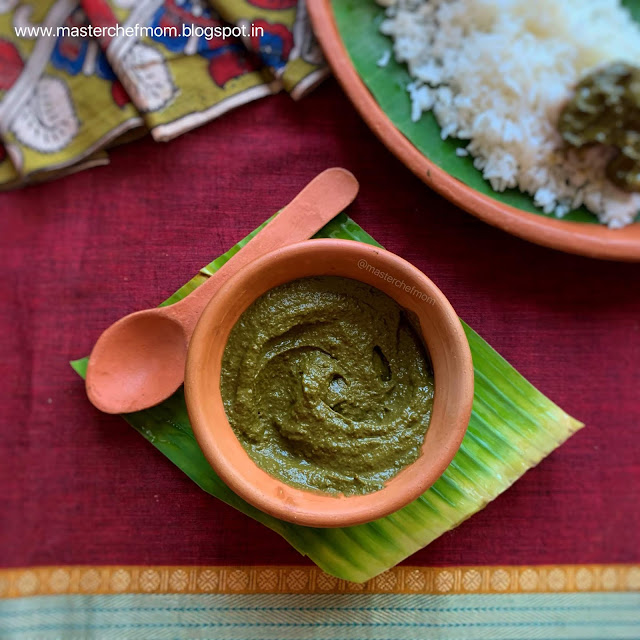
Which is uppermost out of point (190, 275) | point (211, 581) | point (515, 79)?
point (515, 79)

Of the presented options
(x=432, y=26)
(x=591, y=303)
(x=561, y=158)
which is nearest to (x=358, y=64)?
(x=432, y=26)

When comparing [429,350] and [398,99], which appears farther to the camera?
[398,99]

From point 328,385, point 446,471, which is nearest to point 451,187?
point 328,385

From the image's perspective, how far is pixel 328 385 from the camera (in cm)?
113

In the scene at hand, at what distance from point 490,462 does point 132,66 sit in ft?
4.08

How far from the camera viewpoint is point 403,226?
1.34 meters

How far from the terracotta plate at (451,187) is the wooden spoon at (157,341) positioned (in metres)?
0.23

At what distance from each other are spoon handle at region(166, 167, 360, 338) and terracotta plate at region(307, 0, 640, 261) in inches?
5.5

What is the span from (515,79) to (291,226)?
62cm

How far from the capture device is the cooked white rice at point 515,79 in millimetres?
1265

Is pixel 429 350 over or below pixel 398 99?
below

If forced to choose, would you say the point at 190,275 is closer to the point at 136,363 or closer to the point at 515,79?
the point at 136,363

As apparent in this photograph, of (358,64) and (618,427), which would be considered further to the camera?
(618,427)

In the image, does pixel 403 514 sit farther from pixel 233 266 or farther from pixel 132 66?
pixel 132 66
